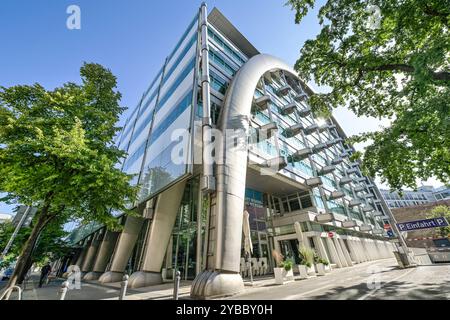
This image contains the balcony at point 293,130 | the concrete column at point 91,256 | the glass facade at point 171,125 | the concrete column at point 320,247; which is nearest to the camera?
the glass facade at point 171,125

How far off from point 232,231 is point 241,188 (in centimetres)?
266

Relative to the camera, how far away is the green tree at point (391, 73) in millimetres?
7090

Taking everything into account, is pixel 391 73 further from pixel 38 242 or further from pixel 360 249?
pixel 38 242

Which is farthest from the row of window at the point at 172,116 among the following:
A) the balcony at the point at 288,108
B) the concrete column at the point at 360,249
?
the concrete column at the point at 360,249

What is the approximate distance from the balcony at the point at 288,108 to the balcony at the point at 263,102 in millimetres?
6230

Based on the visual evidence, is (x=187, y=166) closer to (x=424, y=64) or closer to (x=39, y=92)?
(x=39, y=92)

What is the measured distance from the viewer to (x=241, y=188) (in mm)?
12062

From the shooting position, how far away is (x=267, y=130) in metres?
20.0

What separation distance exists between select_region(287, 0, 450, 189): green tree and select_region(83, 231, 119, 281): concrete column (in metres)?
27.3

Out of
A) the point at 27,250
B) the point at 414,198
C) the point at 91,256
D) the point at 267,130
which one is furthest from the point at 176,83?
the point at 414,198

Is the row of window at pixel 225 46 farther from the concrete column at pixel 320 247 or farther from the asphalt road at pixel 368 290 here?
the asphalt road at pixel 368 290

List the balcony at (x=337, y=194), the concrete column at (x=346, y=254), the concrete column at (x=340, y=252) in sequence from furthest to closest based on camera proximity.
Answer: the balcony at (x=337, y=194) → the concrete column at (x=346, y=254) → the concrete column at (x=340, y=252)

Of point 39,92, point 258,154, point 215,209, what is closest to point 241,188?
point 215,209

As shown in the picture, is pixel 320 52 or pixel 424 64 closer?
pixel 424 64
